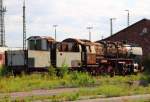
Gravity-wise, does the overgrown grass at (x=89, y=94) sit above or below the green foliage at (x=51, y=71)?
below

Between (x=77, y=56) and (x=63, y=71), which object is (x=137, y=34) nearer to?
(x=77, y=56)

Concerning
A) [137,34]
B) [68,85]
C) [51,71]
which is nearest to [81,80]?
[68,85]

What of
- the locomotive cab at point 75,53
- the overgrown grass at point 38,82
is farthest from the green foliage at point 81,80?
the locomotive cab at point 75,53

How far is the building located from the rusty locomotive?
19.1 meters

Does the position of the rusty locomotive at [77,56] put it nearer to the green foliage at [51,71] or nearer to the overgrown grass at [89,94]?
the green foliage at [51,71]

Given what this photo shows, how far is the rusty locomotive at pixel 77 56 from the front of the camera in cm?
3641

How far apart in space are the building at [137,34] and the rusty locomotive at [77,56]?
1912 centimetres

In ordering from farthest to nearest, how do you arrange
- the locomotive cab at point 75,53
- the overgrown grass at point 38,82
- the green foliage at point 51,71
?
1. the locomotive cab at point 75,53
2. the green foliage at point 51,71
3. the overgrown grass at point 38,82

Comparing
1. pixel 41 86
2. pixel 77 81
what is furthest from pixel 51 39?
pixel 41 86

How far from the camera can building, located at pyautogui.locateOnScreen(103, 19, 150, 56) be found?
67.4 metres

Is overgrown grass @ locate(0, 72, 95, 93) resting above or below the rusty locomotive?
below

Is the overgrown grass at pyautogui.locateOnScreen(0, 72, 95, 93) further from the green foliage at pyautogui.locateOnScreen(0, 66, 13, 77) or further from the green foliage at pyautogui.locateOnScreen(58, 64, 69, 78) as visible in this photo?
the green foliage at pyautogui.locateOnScreen(0, 66, 13, 77)

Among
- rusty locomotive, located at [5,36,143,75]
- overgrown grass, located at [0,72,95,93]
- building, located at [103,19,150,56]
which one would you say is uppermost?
building, located at [103,19,150,56]

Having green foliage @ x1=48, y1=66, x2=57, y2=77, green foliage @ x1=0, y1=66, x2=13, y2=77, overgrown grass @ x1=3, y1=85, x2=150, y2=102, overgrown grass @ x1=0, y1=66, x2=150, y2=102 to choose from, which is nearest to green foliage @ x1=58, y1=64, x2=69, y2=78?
overgrown grass @ x1=0, y1=66, x2=150, y2=102
